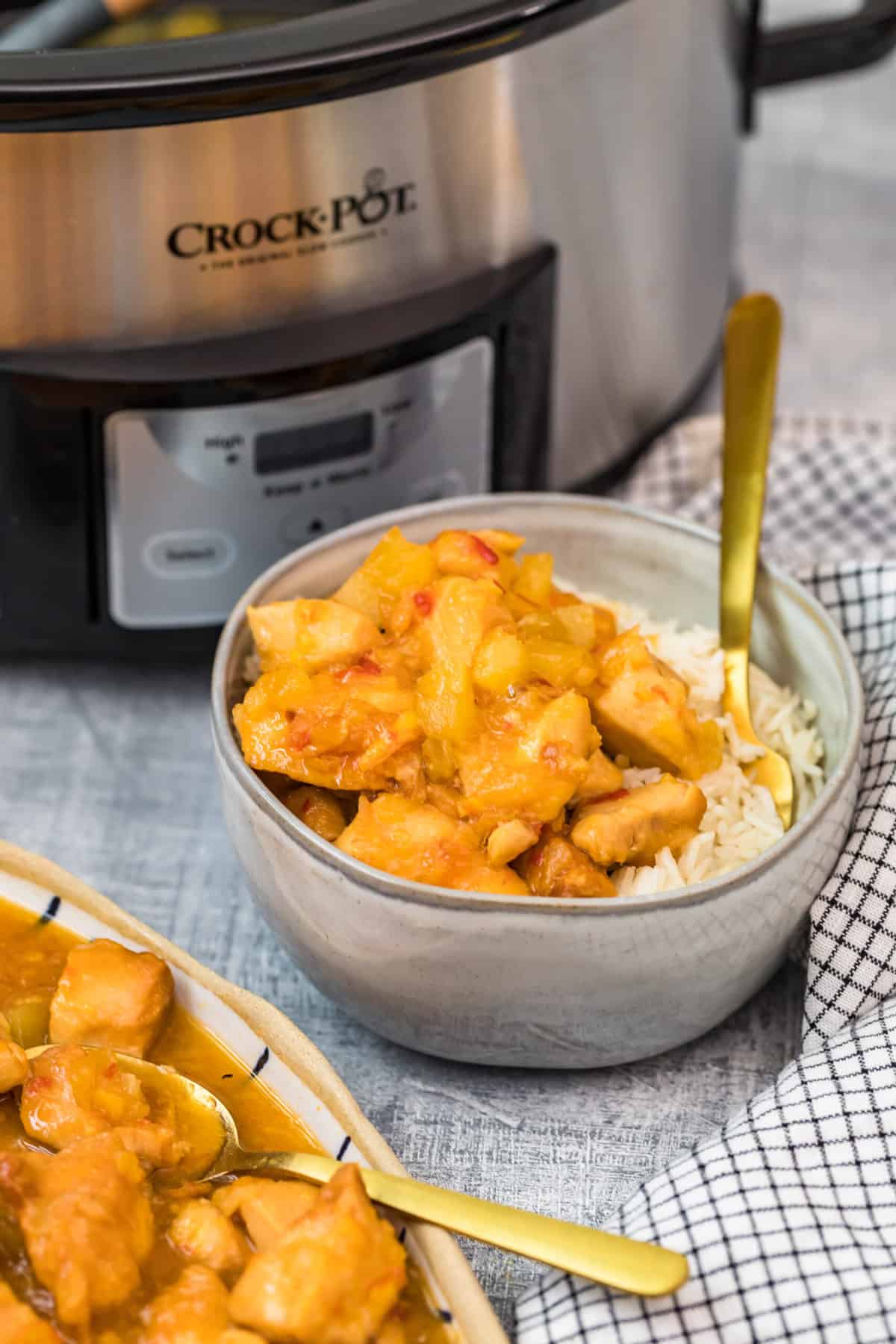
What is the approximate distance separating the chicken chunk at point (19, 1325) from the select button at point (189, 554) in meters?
0.56

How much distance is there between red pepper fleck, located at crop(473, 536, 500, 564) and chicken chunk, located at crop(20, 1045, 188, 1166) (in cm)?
36

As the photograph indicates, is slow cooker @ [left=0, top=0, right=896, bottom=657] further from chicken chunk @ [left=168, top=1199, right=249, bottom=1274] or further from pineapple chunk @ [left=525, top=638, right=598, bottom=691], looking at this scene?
chicken chunk @ [left=168, top=1199, right=249, bottom=1274]

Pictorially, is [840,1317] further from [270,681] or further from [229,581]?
→ [229,581]

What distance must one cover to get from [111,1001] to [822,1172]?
14.9 inches

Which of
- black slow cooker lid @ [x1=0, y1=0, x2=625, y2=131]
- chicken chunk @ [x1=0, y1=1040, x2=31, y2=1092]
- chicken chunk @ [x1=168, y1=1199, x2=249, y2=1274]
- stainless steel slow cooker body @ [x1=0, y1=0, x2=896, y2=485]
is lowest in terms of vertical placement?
chicken chunk @ [x1=168, y1=1199, x2=249, y2=1274]

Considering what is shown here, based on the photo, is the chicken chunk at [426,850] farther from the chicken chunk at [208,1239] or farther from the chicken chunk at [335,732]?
the chicken chunk at [208,1239]

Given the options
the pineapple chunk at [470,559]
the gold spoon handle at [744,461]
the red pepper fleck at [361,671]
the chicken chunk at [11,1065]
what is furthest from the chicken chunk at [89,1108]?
the gold spoon handle at [744,461]

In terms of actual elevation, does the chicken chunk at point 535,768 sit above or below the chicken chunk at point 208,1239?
above

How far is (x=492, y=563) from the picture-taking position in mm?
976

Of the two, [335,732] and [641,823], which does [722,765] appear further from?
[335,732]

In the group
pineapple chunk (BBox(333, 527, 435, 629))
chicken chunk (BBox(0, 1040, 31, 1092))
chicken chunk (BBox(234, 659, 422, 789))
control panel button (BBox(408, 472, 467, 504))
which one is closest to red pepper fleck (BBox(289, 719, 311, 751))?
chicken chunk (BBox(234, 659, 422, 789))

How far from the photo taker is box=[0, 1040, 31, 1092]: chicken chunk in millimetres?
810

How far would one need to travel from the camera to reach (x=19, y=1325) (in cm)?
68

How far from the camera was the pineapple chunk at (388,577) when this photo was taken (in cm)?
98
